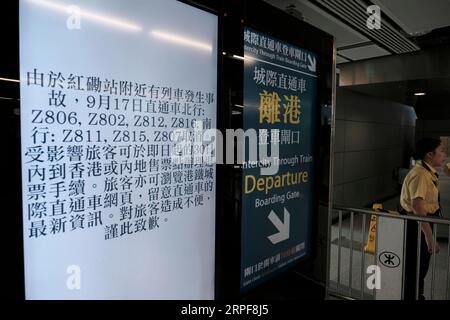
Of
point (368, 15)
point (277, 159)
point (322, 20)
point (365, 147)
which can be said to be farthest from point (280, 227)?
point (365, 147)

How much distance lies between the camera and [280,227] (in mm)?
1968

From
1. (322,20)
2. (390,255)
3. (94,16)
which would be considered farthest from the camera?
(322,20)

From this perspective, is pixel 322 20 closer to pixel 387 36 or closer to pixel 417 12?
pixel 417 12

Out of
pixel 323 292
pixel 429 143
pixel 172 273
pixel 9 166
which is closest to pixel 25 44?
pixel 9 166

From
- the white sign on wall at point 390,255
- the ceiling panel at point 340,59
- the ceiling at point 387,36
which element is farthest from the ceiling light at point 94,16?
the ceiling panel at point 340,59

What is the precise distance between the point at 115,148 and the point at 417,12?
2.94 meters

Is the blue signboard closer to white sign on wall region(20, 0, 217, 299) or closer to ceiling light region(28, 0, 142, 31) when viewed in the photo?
white sign on wall region(20, 0, 217, 299)

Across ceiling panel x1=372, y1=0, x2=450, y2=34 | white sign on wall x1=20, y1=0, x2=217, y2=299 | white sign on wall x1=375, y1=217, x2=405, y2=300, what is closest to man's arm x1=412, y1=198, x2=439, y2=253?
white sign on wall x1=375, y1=217, x2=405, y2=300

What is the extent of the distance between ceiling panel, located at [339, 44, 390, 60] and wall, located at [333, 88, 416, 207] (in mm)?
954

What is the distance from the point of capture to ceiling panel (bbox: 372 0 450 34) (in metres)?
2.66

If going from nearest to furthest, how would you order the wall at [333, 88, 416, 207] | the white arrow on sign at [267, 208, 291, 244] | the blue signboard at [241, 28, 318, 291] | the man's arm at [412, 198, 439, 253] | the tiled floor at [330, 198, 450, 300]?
the blue signboard at [241, 28, 318, 291] → the white arrow on sign at [267, 208, 291, 244] → the man's arm at [412, 198, 439, 253] → the tiled floor at [330, 198, 450, 300] → the wall at [333, 88, 416, 207]

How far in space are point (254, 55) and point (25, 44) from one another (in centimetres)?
107

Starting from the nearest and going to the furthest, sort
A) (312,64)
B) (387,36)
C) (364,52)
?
(312,64) → (387,36) → (364,52)
